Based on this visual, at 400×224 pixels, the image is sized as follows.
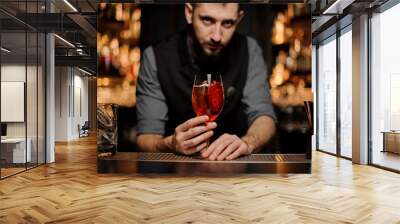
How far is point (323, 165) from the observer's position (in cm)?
748

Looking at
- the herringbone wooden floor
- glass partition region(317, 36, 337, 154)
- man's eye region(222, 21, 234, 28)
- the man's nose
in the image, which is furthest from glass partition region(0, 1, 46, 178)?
glass partition region(317, 36, 337, 154)

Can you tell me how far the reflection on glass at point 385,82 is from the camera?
6.78m

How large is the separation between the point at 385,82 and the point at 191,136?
3715 millimetres

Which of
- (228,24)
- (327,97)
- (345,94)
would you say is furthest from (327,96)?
(228,24)

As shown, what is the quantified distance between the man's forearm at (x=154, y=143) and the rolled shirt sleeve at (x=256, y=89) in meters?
1.28

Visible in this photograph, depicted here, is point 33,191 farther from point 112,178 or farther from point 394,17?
point 394,17

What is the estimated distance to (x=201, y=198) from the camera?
457 centimetres

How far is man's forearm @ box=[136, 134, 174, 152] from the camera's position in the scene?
20.0 ft

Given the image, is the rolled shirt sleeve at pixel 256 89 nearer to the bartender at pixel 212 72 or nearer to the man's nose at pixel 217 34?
the bartender at pixel 212 72

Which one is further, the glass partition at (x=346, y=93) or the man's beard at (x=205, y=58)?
the glass partition at (x=346, y=93)

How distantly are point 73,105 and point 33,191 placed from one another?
11.6 m

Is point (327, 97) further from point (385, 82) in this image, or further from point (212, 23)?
point (212, 23)

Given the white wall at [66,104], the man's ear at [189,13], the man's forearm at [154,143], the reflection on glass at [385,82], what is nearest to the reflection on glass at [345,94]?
the reflection on glass at [385,82]

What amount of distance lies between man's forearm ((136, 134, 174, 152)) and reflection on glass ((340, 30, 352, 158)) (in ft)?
13.7
